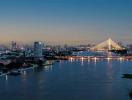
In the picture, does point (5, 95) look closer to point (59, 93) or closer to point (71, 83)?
point (59, 93)

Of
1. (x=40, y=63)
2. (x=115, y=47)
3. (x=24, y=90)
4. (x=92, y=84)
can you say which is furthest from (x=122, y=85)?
(x=115, y=47)

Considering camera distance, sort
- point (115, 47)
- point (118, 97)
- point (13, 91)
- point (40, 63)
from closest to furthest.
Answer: point (118, 97), point (13, 91), point (40, 63), point (115, 47)

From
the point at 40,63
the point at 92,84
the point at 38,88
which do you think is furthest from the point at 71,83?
the point at 40,63

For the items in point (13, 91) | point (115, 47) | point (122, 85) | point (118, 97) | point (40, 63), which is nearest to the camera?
point (118, 97)

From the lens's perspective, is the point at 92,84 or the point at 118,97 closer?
the point at 118,97

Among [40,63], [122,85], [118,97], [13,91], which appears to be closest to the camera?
[118,97]

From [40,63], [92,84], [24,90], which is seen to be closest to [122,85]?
[92,84]

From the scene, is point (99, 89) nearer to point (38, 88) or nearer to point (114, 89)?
point (114, 89)

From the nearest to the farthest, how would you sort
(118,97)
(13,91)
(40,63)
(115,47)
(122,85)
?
(118,97) → (13,91) → (122,85) → (40,63) → (115,47)

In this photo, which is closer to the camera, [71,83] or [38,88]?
[38,88]
